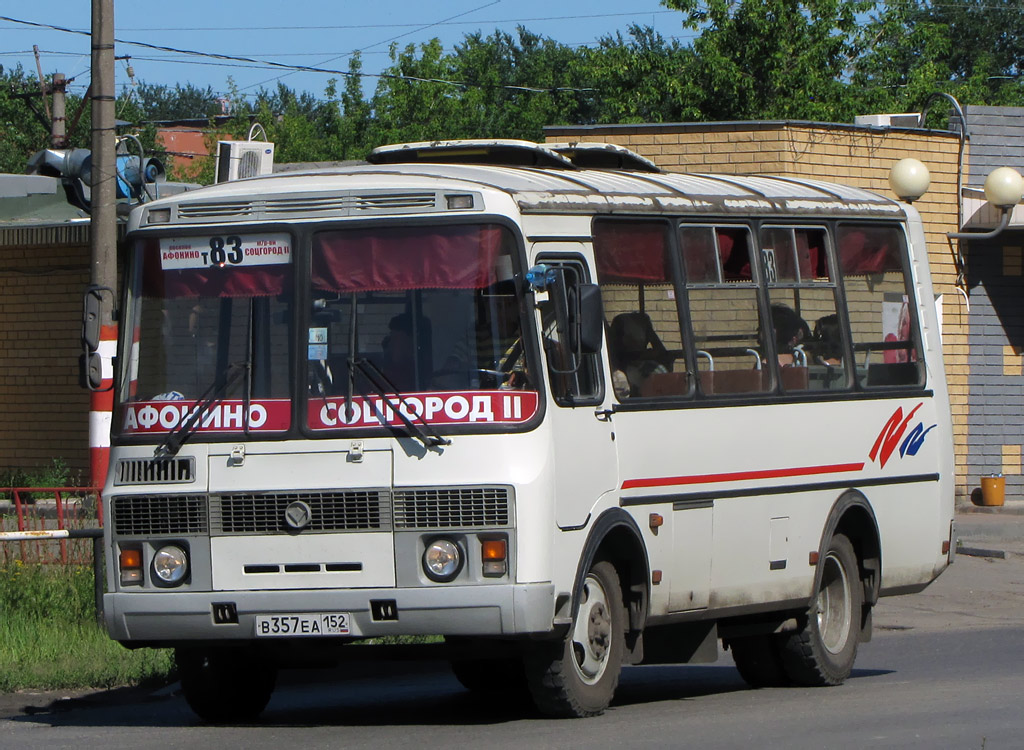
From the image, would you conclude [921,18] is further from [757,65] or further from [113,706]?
[113,706]

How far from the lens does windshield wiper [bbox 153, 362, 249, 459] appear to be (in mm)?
8383

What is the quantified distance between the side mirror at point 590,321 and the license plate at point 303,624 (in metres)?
1.66

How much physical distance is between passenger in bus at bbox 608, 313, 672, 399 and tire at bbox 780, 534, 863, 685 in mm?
1994

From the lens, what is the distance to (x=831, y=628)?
11.0 metres

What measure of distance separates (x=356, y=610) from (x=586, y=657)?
48.7 inches

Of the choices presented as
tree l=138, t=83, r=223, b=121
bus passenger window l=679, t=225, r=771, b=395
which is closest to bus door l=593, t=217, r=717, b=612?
bus passenger window l=679, t=225, r=771, b=395

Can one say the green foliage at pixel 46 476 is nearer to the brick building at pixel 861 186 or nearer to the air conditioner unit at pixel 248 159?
the brick building at pixel 861 186

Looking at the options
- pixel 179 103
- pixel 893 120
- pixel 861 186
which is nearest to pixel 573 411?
pixel 861 186

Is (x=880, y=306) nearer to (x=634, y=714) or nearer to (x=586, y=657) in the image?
(x=634, y=714)

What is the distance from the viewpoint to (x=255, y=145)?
15.2 m

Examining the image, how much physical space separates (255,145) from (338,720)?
289 inches

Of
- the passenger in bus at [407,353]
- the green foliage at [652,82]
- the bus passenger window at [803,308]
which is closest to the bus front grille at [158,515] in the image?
the passenger in bus at [407,353]

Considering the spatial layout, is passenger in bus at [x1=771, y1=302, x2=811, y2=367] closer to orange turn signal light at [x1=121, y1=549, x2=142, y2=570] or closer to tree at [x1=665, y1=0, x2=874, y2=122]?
orange turn signal light at [x1=121, y1=549, x2=142, y2=570]

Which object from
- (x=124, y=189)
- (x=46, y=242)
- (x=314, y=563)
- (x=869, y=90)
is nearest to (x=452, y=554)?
(x=314, y=563)
